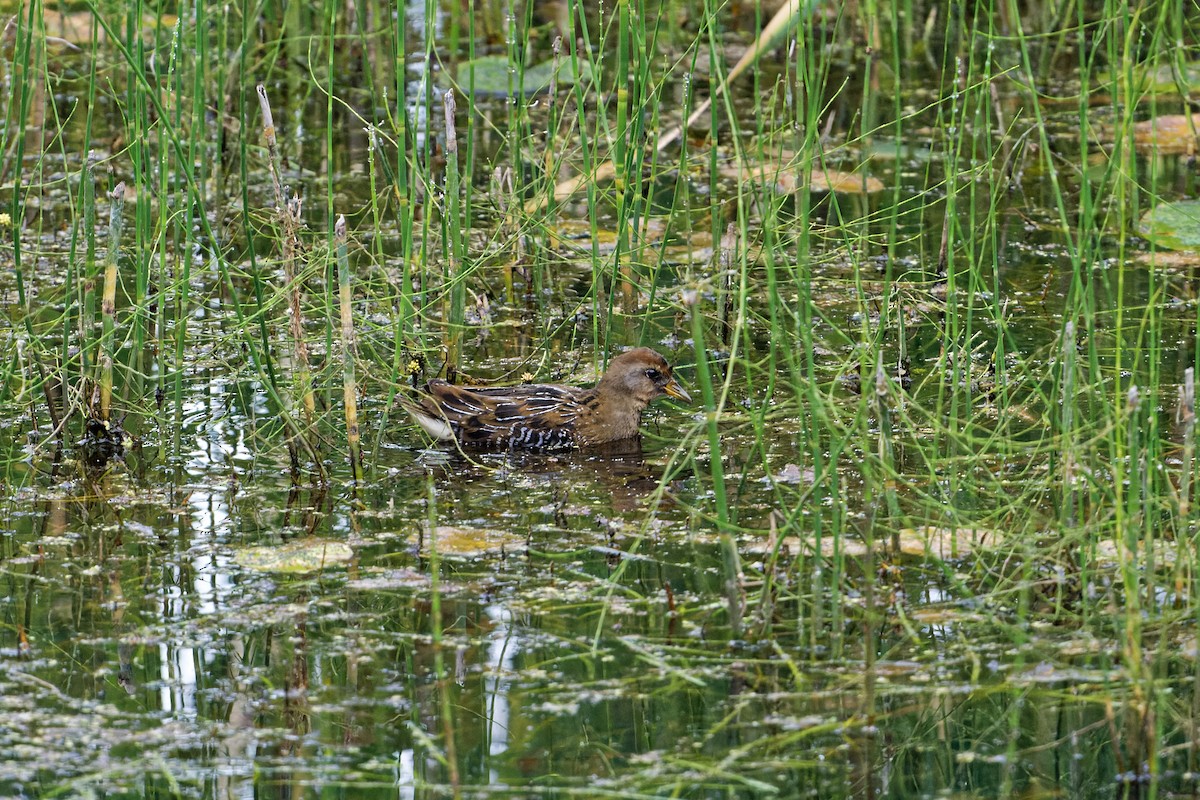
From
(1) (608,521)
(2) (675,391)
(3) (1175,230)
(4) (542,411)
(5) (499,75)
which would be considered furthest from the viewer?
(5) (499,75)

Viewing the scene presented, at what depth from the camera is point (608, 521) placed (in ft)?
17.2

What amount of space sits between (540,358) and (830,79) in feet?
14.1

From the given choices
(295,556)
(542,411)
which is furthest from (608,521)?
(542,411)

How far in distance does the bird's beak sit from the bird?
0.30ft

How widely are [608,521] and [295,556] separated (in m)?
0.95

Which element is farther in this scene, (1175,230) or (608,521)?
(1175,230)

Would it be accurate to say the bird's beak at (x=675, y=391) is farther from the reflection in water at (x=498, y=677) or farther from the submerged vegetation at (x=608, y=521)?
the reflection in water at (x=498, y=677)

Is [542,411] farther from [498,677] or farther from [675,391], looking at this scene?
[498,677]

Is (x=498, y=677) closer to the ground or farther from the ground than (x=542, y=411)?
closer to the ground

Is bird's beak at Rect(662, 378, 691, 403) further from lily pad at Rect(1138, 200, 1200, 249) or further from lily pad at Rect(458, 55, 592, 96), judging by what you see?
lily pad at Rect(458, 55, 592, 96)

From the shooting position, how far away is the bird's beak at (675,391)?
6465mm

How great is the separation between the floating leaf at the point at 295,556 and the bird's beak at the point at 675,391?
1.82m

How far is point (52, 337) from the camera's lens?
6.64 metres

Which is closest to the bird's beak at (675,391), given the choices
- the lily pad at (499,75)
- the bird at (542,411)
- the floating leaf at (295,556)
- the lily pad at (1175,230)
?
the bird at (542,411)
